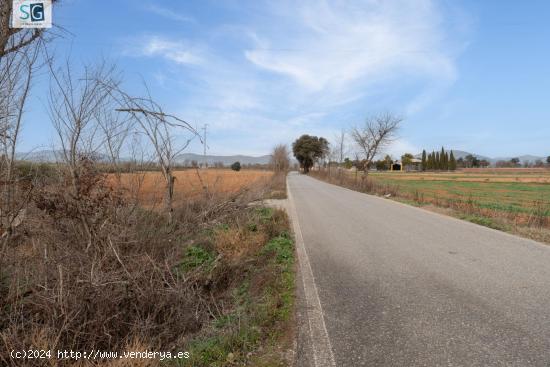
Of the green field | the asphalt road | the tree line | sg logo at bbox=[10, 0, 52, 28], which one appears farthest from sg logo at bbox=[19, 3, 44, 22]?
the tree line

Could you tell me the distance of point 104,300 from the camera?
3.83 meters

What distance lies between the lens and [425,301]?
430 centimetres

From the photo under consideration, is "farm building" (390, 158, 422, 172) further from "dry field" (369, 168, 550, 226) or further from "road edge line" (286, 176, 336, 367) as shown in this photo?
"road edge line" (286, 176, 336, 367)

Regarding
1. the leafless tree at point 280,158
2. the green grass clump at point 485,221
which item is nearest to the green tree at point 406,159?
the leafless tree at point 280,158

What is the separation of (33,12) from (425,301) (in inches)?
245

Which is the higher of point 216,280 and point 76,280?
point 76,280

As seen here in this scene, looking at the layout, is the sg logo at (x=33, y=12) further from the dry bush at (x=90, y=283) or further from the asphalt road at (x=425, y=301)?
the asphalt road at (x=425, y=301)

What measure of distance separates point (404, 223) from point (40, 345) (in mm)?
9952

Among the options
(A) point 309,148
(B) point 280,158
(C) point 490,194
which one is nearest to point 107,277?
(C) point 490,194

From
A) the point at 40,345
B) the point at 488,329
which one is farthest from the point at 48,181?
the point at 488,329

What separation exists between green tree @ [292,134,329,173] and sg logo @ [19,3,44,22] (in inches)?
3095

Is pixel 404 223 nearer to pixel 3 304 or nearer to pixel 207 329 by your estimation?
pixel 207 329

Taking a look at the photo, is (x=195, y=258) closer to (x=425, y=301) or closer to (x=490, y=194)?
(x=425, y=301)

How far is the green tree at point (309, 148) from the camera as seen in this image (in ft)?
274
